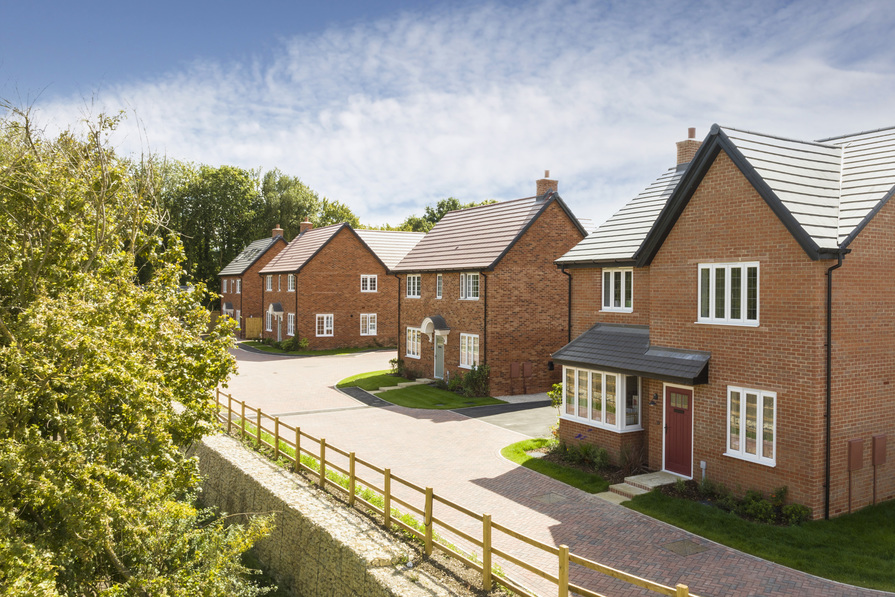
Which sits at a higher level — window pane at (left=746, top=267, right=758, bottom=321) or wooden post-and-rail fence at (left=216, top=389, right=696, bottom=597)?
window pane at (left=746, top=267, right=758, bottom=321)

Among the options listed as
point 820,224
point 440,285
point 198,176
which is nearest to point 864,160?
point 820,224

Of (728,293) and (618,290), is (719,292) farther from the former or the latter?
(618,290)

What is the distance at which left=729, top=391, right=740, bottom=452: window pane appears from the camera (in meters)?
14.5

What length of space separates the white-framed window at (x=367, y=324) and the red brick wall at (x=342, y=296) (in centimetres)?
28

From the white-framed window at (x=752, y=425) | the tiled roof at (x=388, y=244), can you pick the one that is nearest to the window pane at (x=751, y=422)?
the white-framed window at (x=752, y=425)

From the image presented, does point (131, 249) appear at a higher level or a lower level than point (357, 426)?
higher

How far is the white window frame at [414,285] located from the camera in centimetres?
3372

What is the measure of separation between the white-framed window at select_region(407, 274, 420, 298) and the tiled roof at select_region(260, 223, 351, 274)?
47.8 feet

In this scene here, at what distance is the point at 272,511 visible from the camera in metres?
14.5

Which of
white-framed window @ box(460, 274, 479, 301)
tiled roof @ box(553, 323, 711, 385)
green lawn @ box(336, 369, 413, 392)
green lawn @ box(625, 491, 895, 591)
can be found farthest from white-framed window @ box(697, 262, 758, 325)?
green lawn @ box(336, 369, 413, 392)

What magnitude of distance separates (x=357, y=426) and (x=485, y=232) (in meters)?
13.0

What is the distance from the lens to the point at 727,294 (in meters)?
14.9

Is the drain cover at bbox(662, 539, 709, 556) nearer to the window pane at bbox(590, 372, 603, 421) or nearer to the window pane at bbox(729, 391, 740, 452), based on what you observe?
the window pane at bbox(729, 391, 740, 452)

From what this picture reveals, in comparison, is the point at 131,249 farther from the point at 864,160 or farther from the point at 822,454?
the point at 864,160
